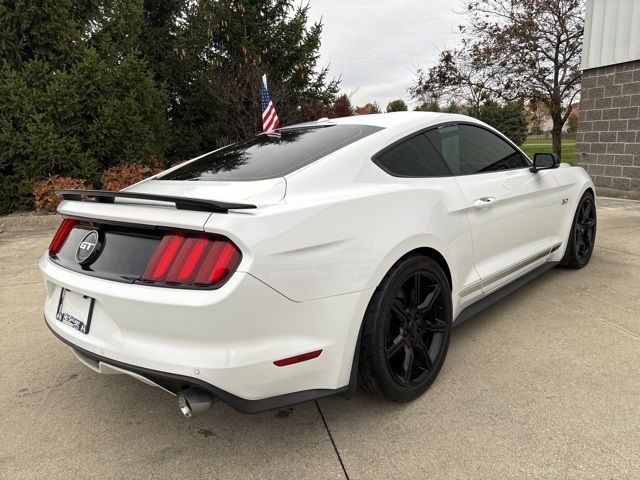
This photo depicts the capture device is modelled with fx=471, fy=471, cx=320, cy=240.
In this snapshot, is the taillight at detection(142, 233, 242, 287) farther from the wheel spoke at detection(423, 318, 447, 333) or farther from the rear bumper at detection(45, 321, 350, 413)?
the wheel spoke at detection(423, 318, 447, 333)

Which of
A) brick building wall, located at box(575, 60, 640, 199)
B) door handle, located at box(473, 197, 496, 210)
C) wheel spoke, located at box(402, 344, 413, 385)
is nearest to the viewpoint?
wheel spoke, located at box(402, 344, 413, 385)

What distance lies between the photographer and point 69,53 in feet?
31.0

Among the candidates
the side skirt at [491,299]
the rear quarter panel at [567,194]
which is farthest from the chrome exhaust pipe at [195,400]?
the rear quarter panel at [567,194]

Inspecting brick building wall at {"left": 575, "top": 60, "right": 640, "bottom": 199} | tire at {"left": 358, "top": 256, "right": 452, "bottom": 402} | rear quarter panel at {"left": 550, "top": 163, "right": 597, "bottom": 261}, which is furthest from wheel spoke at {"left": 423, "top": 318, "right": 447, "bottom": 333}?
brick building wall at {"left": 575, "top": 60, "right": 640, "bottom": 199}

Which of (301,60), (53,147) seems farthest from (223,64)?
(53,147)

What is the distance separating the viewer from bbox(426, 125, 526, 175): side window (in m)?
2.92

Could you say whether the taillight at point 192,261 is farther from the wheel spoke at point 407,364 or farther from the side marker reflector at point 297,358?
the wheel spoke at point 407,364

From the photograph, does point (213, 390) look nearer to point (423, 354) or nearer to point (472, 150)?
point (423, 354)

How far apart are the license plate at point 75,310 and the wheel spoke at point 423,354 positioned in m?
1.59

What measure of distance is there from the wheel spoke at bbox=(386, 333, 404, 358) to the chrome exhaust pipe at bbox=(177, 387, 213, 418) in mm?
876

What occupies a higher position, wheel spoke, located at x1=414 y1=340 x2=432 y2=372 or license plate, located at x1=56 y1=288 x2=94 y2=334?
license plate, located at x1=56 y1=288 x2=94 y2=334

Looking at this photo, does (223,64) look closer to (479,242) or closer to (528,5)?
(528,5)

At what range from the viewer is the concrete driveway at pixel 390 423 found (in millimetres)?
2004

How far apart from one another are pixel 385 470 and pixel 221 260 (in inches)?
43.7
